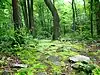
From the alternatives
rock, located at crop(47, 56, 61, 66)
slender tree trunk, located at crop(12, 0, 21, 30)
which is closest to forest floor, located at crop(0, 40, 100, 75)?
rock, located at crop(47, 56, 61, 66)

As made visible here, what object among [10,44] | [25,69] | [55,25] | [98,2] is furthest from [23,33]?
[98,2]

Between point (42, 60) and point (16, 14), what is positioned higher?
point (16, 14)

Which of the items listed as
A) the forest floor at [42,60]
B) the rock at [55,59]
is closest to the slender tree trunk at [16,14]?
the forest floor at [42,60]

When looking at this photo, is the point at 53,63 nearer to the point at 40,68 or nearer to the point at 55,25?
the point at 40,68

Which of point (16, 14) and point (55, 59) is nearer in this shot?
point (55, 59)

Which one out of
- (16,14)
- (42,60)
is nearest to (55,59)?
(42,60)

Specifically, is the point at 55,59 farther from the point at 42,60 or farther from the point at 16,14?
the point at 16,14

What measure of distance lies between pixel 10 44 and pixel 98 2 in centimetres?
859

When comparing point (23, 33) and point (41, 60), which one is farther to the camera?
point (23, 33)

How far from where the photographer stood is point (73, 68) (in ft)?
23.5

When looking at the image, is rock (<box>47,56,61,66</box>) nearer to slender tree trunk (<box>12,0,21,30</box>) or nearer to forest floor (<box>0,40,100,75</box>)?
forest floor (<box>0,40,100,75</box>)

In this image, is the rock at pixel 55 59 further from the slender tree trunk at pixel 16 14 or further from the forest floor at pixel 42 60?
the slender tree trunk at pixel 16 14

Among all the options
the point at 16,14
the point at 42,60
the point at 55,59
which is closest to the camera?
the point at 42,60

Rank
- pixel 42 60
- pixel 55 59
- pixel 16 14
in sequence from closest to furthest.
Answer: pixel 42 60 → pixel 55 59 → pixel 16 14
